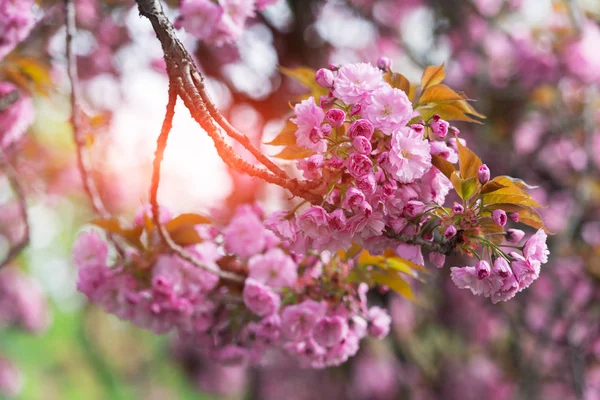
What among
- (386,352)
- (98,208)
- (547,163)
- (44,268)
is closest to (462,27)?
(547,163)

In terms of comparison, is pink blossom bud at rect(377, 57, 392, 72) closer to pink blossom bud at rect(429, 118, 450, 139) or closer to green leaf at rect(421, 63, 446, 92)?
green leaf at rect(421, 63, 446, 92)

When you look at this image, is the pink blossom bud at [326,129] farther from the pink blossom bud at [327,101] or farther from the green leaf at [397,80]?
the green leaf at [397,80]

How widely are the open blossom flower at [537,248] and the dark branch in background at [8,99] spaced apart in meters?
1.44

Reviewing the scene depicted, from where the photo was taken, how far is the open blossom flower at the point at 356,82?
1.03m

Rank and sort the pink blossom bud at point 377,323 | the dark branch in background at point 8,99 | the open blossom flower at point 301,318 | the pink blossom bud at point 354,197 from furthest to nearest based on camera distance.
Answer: the dark branch in background at point 8,99, the pink blossom bud at point 377,323, the open blossom flower at point 301,318, the pink blossom bud at point 354,197

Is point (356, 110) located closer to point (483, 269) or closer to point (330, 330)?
point (483, 269)

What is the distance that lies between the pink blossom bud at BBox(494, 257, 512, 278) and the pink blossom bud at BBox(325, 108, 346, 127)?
369 millimetres

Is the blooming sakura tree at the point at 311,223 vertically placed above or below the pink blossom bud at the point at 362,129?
below

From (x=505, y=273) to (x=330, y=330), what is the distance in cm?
56

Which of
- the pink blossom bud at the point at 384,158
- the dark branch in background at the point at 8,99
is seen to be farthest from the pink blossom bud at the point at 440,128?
the dark branch in background at the point at 8,99

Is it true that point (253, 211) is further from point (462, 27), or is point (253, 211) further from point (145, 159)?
point (145, 159)

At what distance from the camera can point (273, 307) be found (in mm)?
1478

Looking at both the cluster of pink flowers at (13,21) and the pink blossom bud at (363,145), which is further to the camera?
the cluster of pink flowers at (13,21)

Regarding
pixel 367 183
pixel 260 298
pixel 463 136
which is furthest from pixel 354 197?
pixel 463 136
